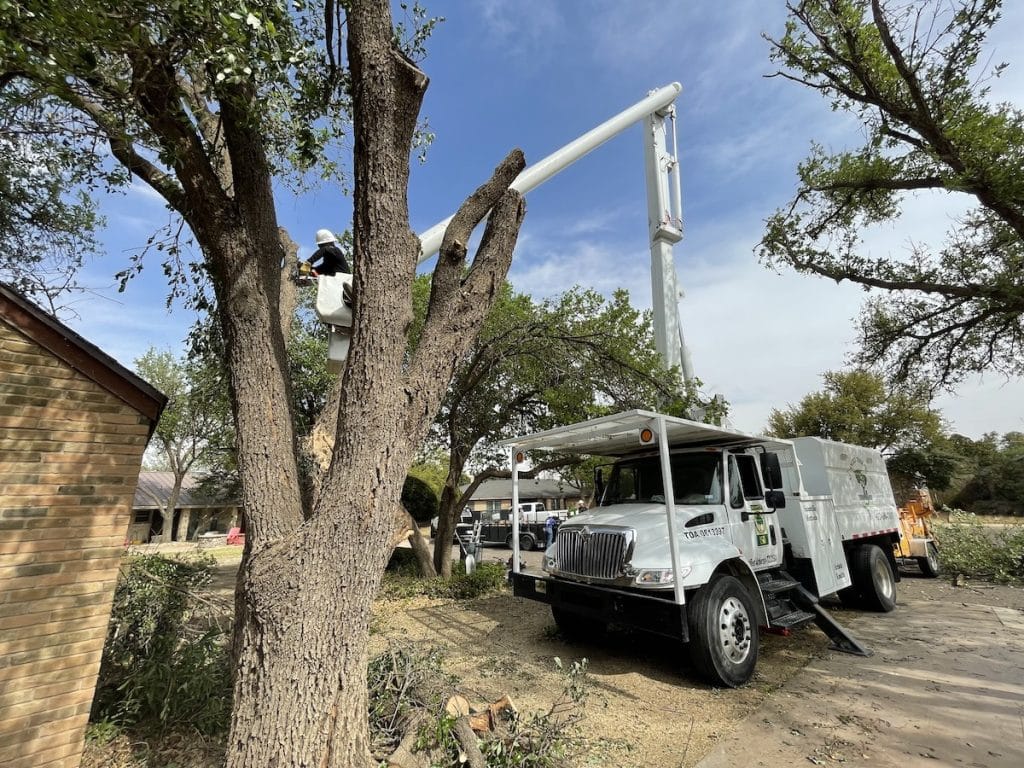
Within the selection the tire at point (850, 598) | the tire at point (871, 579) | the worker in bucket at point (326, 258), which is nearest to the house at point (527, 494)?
the tire at point (850, 598)

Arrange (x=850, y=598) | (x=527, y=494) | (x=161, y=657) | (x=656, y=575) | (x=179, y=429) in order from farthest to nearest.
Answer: (x=527, y=494)
(x=179, y=429)
(x=850, y=598)
(x=656, y=575)
(x=161, y=657)

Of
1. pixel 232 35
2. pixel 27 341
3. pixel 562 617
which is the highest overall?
pixel 232 35

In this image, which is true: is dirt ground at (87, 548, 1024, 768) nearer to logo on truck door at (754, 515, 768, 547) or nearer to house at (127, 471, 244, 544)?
logo on truck door at (754, 515, 768, 547)

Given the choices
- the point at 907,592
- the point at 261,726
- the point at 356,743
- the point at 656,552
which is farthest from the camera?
the point at 907,592

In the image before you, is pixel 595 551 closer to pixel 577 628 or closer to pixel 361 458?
pixel 577 628

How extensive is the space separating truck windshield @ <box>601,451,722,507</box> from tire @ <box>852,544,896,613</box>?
3.90 meters

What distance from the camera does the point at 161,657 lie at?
406 cm

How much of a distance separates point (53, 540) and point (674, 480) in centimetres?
614

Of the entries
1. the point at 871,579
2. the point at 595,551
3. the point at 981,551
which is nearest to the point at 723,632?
Answer: the point at 595,551

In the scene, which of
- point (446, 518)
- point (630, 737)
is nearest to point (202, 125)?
point (630, 737)

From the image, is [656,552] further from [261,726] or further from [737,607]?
[261,726]

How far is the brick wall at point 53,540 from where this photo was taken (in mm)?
3193

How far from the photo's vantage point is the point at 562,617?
262 inches

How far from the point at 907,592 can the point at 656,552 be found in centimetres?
827
